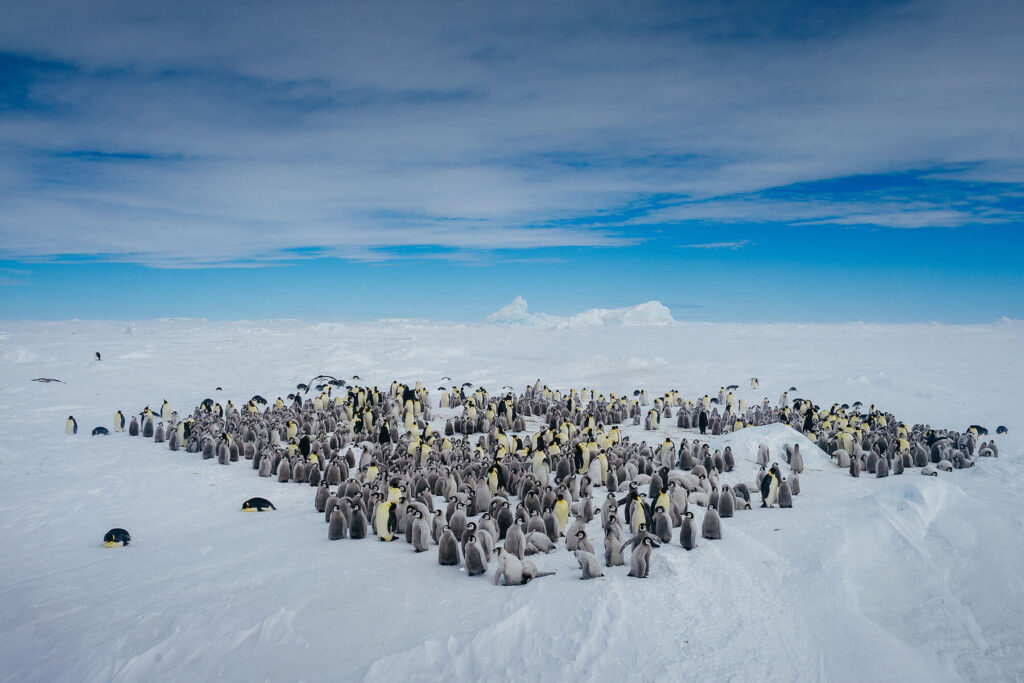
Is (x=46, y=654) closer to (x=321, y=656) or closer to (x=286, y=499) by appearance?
(x=321, y=656)

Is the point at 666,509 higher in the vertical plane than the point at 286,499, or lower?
higher

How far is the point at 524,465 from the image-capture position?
1136 centimetres

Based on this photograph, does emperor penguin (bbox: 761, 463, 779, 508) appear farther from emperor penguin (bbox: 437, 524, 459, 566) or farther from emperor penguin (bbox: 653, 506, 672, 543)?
emperor penguin (bbox: 437, 524, 459, 566)

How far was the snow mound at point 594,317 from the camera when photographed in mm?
85450

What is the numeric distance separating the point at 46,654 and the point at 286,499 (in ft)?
17.7

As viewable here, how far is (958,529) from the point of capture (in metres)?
7.75

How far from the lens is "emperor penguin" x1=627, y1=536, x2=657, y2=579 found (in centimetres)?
683

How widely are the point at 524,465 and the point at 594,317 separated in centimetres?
7874

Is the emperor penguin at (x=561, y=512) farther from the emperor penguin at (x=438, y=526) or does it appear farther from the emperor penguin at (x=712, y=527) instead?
the emperor penguin at (x=712, y=527)

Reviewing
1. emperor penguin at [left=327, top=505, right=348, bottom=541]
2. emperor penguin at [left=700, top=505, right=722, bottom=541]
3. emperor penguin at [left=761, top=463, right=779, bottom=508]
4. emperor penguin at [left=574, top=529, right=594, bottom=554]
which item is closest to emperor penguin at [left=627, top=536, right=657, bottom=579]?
emperor penguin at [left=574, top=529, right=594, bottom=554]

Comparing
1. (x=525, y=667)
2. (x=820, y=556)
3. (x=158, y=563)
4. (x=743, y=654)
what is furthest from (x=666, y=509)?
(x=158, y=563)

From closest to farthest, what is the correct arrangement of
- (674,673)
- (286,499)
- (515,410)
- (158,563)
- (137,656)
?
(674,673) → (137,656) → (158,563) → (286,499) → (515,410)

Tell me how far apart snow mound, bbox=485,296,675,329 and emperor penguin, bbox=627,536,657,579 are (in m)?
63.3

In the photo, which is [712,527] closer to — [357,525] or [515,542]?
[515,542]
